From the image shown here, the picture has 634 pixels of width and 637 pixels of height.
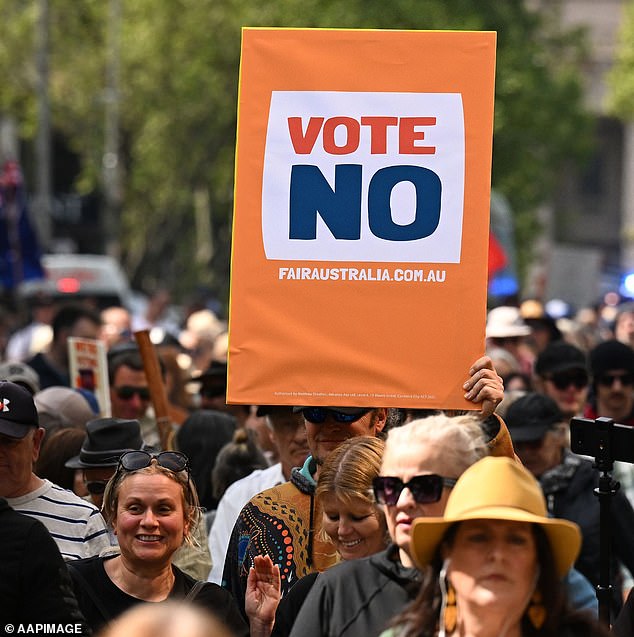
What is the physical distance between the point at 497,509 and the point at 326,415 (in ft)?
6.90

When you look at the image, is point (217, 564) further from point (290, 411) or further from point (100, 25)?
point (100, 25)

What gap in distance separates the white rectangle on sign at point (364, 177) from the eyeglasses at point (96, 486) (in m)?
1.49

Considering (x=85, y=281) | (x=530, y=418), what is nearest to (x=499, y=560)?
(x=530, y=418)

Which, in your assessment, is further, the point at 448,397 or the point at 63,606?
the point at 448,397

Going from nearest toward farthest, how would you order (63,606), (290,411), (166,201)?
(63,606)
(290,411)
(166,201)

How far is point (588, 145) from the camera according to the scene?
1794 inches

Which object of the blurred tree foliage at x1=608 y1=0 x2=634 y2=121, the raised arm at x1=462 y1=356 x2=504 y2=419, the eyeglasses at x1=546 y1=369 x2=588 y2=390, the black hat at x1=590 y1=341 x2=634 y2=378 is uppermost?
the blurred tree foliage at x1=608 y1=0 x2=634 y2=121

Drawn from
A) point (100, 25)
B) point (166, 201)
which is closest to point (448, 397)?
point (166, 201)

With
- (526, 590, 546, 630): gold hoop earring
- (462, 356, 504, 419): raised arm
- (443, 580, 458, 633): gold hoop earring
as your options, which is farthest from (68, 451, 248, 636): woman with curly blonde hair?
(526, 590, 546, 630): gold hoop earring

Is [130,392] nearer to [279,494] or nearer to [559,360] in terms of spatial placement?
[559,360]

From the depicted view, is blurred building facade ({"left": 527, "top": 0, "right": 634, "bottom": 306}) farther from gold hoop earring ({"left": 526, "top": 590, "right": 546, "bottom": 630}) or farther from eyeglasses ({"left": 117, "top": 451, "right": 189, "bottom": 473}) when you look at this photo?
gold hoop earring ({"left": 526, "top": 590, "right": 546, "bottom": 630})

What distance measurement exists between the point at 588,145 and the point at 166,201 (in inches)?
428

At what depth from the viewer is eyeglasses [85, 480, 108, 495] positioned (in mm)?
7094

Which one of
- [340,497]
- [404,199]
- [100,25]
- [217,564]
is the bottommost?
[217,564]
